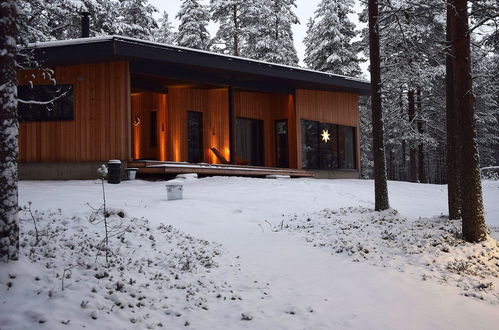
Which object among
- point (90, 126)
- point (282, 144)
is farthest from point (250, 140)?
point (90, 126)

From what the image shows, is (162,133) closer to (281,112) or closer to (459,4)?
(281,112)

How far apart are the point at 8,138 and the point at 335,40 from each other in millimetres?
26841

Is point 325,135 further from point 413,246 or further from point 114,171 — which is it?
point 413,246

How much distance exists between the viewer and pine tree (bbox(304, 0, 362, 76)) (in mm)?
29062

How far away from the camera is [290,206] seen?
11648 millimetres

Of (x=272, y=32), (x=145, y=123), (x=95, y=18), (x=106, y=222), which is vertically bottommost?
(x=106, y=222)

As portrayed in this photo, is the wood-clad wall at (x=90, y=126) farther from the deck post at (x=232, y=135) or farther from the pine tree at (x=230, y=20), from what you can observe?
the pine tree at (x=230, y=20)

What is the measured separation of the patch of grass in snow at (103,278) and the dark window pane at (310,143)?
13.6 metres

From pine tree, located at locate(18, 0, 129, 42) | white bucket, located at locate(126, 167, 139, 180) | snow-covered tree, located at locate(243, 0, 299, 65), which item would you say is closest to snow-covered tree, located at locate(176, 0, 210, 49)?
snow-covered tree, located at locate(243, 0, 299, 65)

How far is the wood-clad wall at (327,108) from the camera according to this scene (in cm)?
2031

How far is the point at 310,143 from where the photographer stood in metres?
20.7

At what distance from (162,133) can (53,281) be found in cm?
1365

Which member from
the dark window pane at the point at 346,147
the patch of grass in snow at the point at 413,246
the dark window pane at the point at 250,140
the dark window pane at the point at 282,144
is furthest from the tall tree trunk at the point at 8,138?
the dark window pane at the point at 346,147

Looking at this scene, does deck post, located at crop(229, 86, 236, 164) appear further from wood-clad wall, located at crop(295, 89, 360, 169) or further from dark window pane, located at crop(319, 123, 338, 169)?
dark window pane, located at crop(319, 123, 338, 169)
